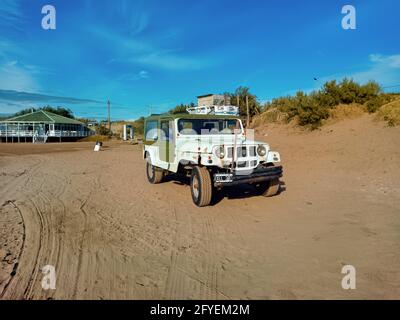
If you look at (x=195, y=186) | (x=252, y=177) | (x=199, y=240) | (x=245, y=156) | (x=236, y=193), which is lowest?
(x=199, y=240)

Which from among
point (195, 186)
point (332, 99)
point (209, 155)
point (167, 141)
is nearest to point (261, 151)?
point (209, 155)

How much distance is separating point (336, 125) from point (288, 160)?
227 inches

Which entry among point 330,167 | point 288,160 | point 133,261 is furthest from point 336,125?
point 133,261

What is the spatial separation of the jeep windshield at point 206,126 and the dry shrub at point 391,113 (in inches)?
376

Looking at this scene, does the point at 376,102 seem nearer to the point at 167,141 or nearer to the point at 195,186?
the point at 167,141

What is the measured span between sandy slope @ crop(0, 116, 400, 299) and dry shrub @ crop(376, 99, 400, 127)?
574 cm

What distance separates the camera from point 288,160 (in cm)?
1293

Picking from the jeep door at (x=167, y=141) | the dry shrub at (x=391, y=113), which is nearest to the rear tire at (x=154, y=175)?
the jeep door at (x=167, y=141)

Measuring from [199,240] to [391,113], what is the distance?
45.8 ft

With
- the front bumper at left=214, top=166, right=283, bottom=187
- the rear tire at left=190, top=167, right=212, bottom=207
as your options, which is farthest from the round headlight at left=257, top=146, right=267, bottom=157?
the rear tire at left=190, top=167, right=212, bottom=207

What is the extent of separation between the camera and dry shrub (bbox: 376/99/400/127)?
13332mm

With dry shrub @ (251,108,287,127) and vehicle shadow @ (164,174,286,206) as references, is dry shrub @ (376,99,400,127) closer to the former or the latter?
dry shrub @ (251,108,287,127)

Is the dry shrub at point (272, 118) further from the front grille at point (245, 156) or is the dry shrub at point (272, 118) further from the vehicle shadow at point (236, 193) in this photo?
the front grille at point (245, 156)

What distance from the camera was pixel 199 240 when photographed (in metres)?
4.52
